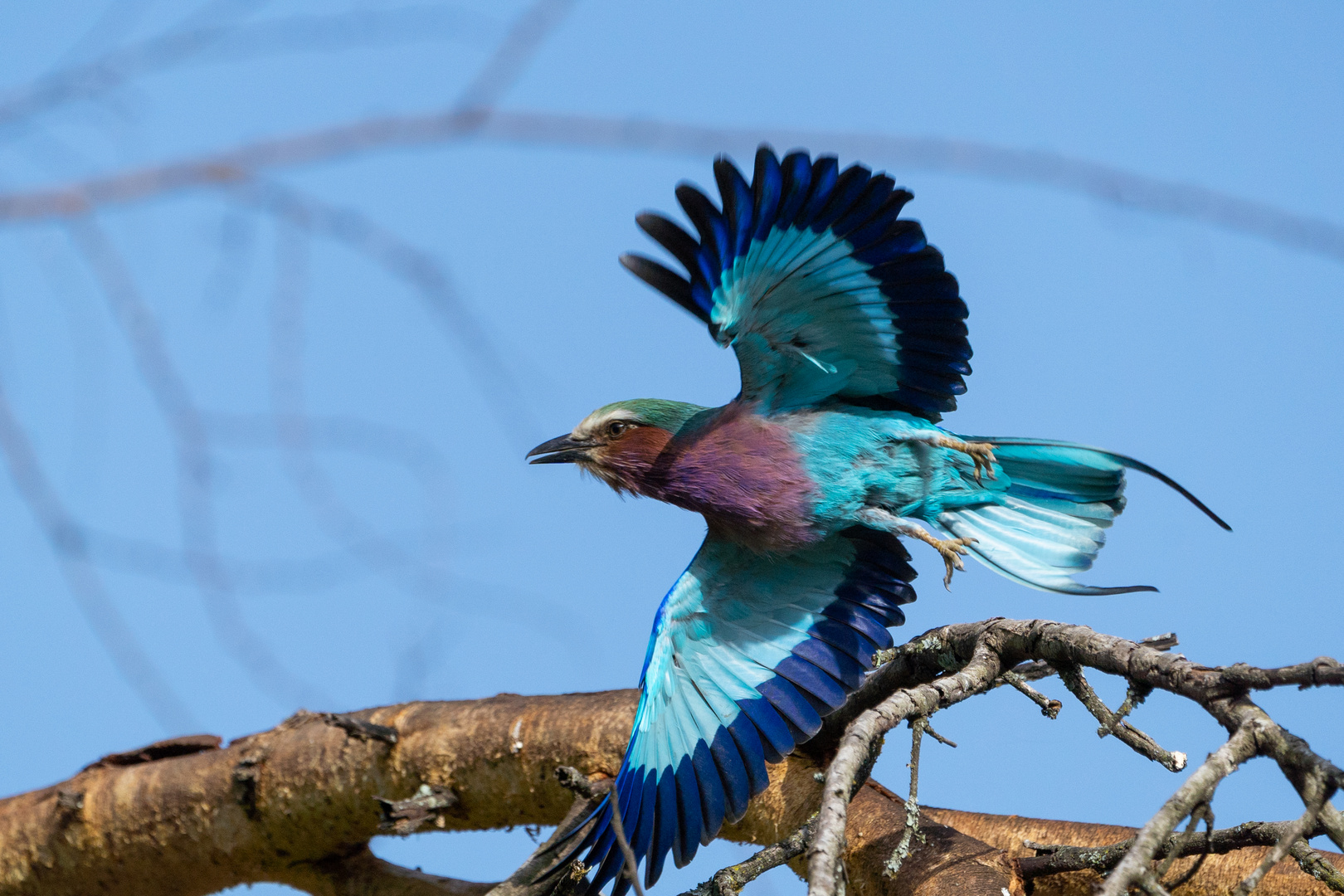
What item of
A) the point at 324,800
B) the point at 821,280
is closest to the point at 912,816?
the point at 821,280

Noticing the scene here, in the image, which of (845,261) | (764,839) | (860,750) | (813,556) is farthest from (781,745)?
(845,261)

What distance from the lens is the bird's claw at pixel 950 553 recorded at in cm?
316

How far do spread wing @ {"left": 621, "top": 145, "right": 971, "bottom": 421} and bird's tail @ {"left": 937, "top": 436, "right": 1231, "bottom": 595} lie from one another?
293 millimetres

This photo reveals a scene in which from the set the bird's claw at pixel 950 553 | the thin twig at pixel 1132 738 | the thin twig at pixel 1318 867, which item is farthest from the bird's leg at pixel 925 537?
the thin twig at pixel 1318 867

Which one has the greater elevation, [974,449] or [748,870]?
[974,449]

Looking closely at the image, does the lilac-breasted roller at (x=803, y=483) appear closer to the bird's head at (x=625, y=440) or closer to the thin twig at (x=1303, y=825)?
the bird's head at (x=625, y=440)

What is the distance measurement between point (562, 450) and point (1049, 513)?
4.75ft

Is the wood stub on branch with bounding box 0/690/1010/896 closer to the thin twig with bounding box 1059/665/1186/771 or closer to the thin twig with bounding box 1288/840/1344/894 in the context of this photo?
the thin twig with bounding box 1059/665/1186/771

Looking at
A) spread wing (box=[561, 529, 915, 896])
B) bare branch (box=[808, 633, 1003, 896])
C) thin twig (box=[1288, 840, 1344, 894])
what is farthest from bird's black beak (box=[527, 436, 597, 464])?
→ thin twig (box=[1288, 840, 1344, 894])

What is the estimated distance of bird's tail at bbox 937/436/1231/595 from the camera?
128 inches

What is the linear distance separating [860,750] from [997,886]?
64cm

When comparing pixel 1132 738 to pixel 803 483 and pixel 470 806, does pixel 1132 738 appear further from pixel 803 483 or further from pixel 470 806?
pixel 470 806

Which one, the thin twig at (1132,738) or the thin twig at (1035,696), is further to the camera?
the thin twig at (1035,696)

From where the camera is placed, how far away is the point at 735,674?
3.42 metres
